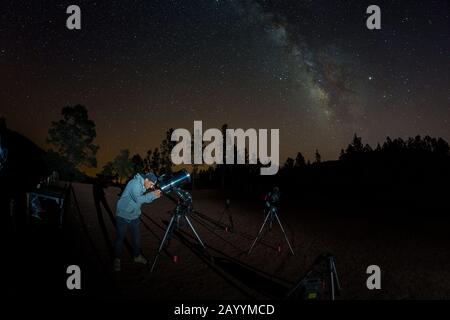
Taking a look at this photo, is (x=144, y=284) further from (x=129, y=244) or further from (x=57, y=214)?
(x=57, y=214)

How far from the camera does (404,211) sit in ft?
71.3

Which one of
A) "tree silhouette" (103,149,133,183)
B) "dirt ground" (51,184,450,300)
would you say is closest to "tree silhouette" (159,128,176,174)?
"tree silhouette" (103,149,133,183)

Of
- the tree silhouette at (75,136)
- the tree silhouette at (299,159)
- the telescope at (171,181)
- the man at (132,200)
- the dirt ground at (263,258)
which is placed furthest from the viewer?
the tree silhouette at (299,159)

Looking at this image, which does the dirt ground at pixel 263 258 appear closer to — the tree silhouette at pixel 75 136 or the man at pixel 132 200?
the man at pixel 132 200

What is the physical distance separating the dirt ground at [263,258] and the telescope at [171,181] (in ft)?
7.24

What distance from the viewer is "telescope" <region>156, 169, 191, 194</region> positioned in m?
7.35

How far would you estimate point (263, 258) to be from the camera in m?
9.73

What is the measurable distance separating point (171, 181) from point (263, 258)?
4330mm

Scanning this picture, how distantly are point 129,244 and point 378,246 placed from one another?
31.5ft

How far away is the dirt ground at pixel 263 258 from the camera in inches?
274

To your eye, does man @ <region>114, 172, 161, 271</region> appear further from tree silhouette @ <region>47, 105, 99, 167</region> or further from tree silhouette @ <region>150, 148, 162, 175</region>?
tree silhouette @ <region>150, 148, 162, 175</region>

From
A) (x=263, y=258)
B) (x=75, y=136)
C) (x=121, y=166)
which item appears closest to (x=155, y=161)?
(x=121, y=166)

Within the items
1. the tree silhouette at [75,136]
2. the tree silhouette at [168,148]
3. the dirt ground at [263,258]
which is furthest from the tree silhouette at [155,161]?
the dirt ground at [263,258]
